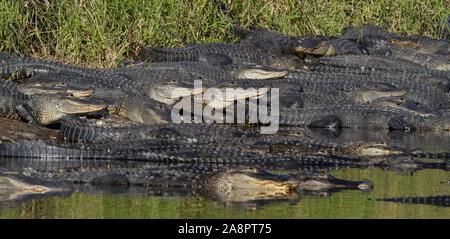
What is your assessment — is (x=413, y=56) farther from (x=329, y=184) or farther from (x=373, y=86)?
(x=329, y=184)

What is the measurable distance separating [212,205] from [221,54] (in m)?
6.92

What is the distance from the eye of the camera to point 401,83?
40.3ft

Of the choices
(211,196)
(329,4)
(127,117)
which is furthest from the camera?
(329,4)

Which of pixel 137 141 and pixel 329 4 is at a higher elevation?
pixel 329 4

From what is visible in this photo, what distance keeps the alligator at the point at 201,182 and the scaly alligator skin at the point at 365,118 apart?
13.2 ft

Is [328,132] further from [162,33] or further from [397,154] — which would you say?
[162,33]

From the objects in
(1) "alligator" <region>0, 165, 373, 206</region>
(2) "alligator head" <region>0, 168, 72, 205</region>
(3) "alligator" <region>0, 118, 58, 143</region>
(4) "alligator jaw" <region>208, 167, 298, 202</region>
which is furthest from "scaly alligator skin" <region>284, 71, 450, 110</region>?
(2) "alligator head" <region>0, 168, 72, 205</region>

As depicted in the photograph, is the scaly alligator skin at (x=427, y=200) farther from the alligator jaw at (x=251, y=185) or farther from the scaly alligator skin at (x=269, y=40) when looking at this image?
the scaly alligator skin at (x=269, y=40)

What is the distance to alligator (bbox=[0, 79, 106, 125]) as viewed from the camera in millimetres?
8734

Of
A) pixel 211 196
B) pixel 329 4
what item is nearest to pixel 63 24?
pixel 329 4

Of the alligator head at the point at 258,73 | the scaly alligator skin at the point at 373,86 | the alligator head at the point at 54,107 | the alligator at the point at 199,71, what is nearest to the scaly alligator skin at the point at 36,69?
the alligator at the point at 199,71

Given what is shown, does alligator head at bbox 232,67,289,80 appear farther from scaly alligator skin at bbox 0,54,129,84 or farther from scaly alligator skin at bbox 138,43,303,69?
scaly alligator skin at bbox 0,54,129,84

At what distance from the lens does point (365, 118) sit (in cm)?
1042
